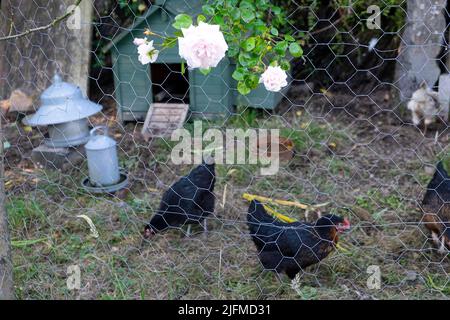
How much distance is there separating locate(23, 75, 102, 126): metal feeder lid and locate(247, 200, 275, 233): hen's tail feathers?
1.06m

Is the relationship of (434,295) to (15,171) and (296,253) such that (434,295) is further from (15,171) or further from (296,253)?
(15,171)

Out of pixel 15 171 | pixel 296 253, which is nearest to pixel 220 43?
pixel 296 253

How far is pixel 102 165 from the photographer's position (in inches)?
106

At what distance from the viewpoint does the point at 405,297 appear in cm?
194

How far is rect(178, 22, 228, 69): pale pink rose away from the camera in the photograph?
1.41 meters

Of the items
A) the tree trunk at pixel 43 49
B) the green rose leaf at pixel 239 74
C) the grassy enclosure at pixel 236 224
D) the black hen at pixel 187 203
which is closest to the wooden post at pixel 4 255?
the grassy enclosure at pixel 236 224

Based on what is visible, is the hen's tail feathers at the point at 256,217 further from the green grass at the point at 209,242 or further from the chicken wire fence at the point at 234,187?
the green grass at the point at 209,242

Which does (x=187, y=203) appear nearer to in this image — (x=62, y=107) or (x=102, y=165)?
(x=102, y=165)

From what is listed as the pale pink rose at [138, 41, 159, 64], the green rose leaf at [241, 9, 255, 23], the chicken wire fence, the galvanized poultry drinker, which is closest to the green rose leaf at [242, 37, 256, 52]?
the green rose leaf at [241, 9, 255, 23]

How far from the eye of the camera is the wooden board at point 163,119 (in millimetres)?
3326

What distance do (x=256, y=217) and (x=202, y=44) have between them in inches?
36.7

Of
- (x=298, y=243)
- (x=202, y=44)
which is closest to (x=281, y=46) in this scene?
(x=202, y=44)

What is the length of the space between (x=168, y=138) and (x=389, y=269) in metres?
1.65

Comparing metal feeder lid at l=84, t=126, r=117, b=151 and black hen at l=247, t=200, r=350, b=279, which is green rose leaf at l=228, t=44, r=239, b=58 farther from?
metal feeder lid at l=84, t=126, r=117, b=151
